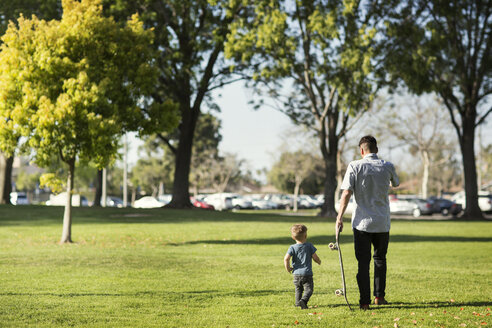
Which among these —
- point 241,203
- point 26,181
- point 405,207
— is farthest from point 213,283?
point 26,181

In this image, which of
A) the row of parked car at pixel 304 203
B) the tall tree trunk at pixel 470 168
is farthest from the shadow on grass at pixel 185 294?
the row of parked car at pixel 304 203

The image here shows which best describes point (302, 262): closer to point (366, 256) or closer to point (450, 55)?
point (366, 256)

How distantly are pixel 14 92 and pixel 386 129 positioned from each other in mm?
45948

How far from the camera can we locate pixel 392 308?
7328 millimetres

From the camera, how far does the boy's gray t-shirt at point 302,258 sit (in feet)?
23.9

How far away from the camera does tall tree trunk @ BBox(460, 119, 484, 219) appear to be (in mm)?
36312

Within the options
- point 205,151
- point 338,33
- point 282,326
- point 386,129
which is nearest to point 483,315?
point 282,326

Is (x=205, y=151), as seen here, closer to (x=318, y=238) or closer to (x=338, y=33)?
(x=338, y=33)

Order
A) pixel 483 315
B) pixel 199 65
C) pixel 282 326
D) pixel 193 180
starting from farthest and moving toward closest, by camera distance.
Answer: pixel 193 180
pixel 199 65
pixel 483 315
pixel 282 326

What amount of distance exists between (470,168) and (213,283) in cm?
3026

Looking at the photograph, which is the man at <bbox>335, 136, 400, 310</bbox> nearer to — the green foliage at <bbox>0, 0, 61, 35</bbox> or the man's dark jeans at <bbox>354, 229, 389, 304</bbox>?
the man's dark jeans at <bbox>354, 229, 389, 304</bbox>

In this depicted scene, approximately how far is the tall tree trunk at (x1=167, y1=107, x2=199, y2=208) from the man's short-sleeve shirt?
95.1 feet


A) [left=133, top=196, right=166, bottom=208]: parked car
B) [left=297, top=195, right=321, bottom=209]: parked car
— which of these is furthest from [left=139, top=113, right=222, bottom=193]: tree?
[left=133, top=196, right=166, bottom=208]: parked car

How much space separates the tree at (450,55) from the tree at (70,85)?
1584cm
